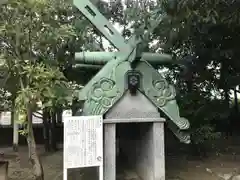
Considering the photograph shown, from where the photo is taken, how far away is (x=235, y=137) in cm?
1405

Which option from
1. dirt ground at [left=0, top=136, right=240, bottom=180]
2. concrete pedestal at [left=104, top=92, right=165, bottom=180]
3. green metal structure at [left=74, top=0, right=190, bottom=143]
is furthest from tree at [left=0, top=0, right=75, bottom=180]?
dirt ground at [left=0, top=136, right=240, bottom=180]

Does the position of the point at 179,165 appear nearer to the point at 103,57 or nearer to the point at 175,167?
the point at 175,167

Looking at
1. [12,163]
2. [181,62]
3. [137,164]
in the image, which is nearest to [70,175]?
[137,164]

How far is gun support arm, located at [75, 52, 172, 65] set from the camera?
689 centimetres

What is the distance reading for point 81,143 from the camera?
5594 mm

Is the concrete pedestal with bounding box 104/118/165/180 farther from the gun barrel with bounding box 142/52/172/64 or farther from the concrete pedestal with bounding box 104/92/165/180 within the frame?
the gun barrel with bounding box 142/52/172/64

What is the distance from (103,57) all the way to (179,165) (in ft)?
13.8

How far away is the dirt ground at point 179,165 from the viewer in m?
8.05

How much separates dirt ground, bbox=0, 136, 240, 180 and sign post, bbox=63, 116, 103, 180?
2.77 meters

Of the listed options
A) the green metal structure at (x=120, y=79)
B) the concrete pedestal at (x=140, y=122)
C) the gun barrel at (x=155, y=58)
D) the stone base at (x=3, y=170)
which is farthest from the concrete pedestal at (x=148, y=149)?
the stone base at (x=3, y=170)

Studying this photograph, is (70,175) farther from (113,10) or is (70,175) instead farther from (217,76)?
(217,76)

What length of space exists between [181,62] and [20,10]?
23.2 ft

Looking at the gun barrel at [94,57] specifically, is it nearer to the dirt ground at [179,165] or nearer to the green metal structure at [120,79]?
the green metal structure at [120,79]

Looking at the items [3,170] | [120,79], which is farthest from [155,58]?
[3,170]
